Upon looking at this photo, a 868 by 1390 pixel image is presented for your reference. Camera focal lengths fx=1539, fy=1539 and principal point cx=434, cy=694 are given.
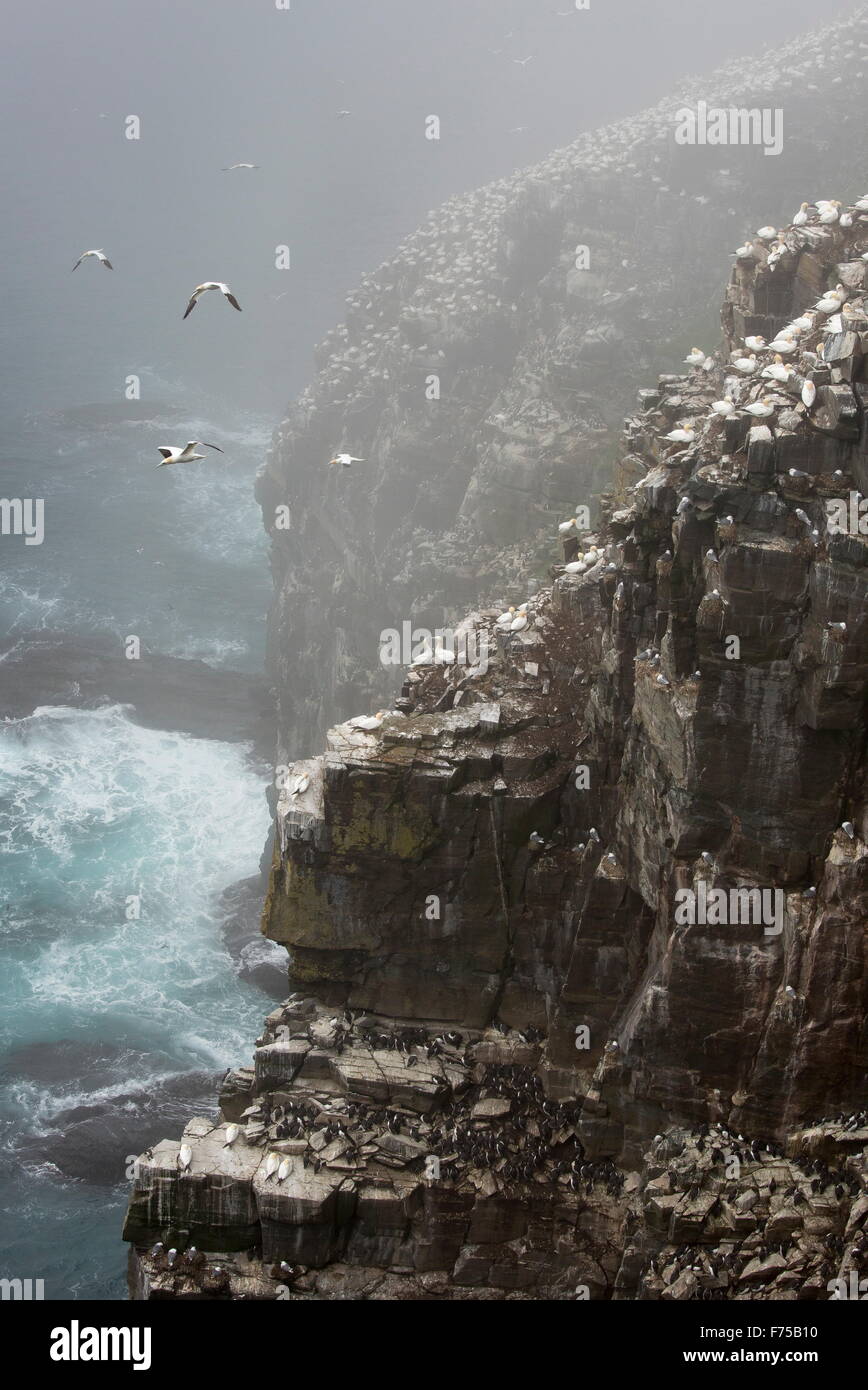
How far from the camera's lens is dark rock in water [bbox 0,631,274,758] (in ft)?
337

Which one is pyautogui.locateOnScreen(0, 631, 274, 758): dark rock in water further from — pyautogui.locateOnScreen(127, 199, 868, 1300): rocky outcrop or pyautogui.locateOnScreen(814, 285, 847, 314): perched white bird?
pyautogui.locateOnScreen(814, 285, 847, 314): perched white bird

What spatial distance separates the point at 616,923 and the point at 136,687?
62353 mm

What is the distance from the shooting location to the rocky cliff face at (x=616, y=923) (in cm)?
4188

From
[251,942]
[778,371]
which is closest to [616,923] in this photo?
[778,371]

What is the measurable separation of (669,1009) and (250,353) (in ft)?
392

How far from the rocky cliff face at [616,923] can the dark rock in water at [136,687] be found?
160 ft

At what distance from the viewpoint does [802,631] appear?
41469 mm

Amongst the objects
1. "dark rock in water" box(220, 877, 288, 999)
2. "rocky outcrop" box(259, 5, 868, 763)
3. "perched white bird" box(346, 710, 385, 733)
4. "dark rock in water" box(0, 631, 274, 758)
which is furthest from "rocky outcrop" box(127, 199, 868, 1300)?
"dark rock in water" box(0, 631, 274, 758)

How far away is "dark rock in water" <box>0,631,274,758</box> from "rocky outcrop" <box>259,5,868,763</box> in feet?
11.1

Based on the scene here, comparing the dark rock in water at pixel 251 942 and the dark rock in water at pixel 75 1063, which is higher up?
the dark rock in water at pixel 251 942

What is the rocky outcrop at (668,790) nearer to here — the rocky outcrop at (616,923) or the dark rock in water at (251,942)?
the rocky outcrop at (616,923)

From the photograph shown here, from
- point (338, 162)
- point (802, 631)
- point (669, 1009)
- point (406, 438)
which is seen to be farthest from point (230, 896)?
point (338, 162)

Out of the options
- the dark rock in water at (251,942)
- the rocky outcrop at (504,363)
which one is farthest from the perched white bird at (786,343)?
the dark rock in water at (251,942)

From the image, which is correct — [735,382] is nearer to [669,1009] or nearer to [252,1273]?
[669,1009]
